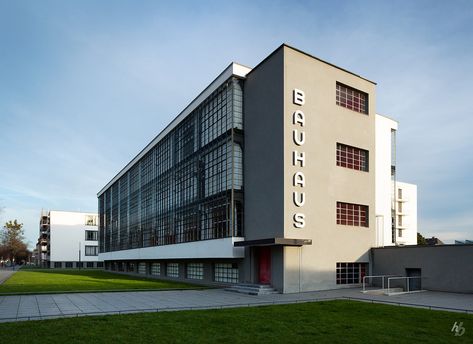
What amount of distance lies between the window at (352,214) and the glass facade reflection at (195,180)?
7.00 metres

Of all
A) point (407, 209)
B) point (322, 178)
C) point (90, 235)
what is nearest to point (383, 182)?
point (322, 178)

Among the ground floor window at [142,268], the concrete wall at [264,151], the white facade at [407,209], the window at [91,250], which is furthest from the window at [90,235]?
the concrete wall at [264,151]

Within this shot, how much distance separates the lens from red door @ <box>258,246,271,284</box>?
26.9 meters

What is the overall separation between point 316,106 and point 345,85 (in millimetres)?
4033

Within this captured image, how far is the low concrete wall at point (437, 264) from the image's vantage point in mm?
23703

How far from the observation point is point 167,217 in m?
44.1

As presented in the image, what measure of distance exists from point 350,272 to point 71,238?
10172 centimetres

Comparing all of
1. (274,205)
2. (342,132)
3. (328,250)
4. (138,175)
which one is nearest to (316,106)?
(342,132)

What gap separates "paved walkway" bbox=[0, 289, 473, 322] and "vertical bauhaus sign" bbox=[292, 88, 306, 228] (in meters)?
4.81

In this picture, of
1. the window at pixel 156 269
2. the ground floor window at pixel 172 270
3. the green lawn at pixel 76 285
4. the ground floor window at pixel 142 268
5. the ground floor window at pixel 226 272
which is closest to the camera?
the green lawn at pixel 76 285

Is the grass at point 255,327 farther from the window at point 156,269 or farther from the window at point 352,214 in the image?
the window at point 156,269

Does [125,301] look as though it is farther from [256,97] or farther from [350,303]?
[256,97]

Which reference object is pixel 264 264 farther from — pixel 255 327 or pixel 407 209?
pixel 407 209

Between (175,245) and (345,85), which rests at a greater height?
(345,85)
